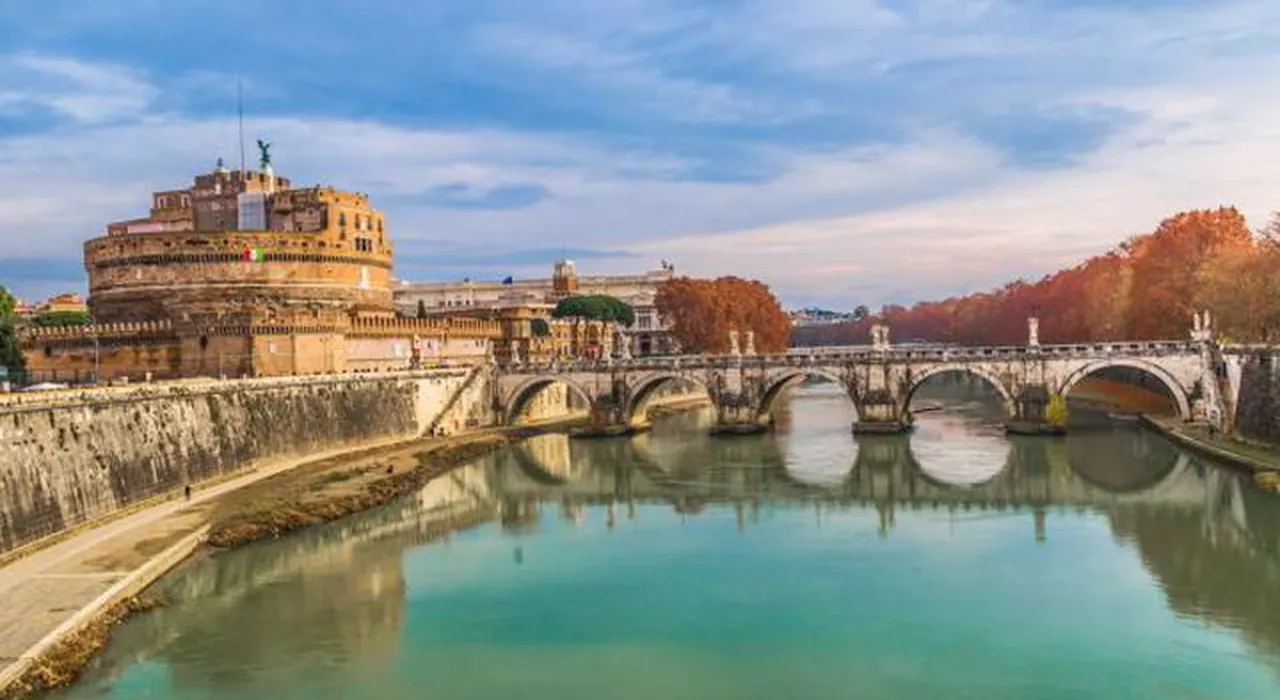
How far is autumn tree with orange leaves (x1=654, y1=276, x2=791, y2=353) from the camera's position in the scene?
258ft

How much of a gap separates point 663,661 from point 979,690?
499 cm

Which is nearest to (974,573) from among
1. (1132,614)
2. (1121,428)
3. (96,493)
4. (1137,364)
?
(1132,614)

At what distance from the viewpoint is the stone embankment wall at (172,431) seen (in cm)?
2578

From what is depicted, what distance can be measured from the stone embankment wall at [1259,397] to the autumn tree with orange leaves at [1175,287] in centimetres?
426

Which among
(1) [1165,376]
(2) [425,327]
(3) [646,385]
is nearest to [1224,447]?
(1) [1165,376]

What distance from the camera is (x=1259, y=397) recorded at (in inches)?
1517

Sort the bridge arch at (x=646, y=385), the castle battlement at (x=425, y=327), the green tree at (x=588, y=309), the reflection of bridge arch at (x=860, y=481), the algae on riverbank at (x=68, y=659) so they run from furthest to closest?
the green tree at (x=588, y=309), the castle battlement at (x=425, y=327), the bridge arch at (x=646, y=385), the reflection of bridge arch at (x=860, y=481), the algae on riverbank at (x=68, y=659)

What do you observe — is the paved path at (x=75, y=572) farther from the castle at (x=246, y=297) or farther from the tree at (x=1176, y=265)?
the tree at (x=1176, y=265)

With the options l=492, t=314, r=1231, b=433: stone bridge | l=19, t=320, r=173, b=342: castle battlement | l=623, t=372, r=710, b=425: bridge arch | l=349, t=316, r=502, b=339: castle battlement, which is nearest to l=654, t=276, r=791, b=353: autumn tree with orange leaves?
l=349, t=316, r=502, b=339: castle battlement

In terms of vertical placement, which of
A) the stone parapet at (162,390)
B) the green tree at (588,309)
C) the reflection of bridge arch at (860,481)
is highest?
the green tree at (588,309)

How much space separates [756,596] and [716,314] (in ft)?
183

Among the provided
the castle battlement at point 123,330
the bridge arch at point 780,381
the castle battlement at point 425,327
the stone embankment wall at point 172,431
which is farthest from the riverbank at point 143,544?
the bridge arch at point 780,381

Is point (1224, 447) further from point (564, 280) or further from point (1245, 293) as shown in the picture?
point (564, 280)

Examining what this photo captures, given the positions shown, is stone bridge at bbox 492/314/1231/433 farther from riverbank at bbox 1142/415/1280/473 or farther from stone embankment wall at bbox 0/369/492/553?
stone embankment wall at bbox 0/369/492/553
